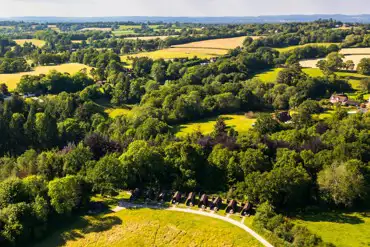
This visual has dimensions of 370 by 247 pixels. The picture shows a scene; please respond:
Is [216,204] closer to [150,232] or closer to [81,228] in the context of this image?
[150,232]

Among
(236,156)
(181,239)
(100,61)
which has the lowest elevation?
(181,239)

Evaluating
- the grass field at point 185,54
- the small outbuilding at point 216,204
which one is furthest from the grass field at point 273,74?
the small outbuilding at point 216,204

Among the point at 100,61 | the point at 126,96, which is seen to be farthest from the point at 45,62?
the point at 126,96

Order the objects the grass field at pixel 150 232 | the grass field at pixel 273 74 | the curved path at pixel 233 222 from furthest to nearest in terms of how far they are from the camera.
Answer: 1. the grass field at pixel 273 74
2. the grass field at pixel 150 232
3. the curved path at pixel 233 222

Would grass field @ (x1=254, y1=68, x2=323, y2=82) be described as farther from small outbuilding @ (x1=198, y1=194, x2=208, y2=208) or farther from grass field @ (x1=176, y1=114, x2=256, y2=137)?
small outbuilding @ (x1=198, y1=194, x2=208, y2=208)

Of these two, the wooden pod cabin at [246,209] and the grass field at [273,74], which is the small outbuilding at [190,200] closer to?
the wooden pod cabin at [246,209]

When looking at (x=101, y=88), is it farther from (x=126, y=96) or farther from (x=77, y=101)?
(x=77, y=101)
